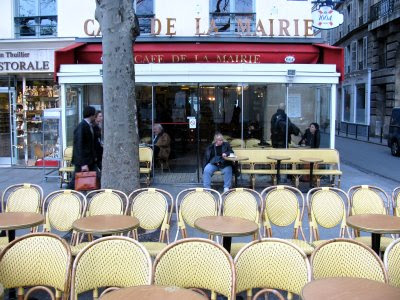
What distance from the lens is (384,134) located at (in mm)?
29750

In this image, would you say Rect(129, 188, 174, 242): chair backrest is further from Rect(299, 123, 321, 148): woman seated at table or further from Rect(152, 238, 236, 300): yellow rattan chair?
Rect(299, 123, 321, 148): woman seated at table

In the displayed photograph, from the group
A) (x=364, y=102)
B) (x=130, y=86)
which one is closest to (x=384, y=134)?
(x=364, y=102)

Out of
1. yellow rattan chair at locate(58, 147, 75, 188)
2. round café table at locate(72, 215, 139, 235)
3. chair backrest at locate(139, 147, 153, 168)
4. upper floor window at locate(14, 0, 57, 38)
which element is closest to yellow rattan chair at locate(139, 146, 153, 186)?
chair backrest at locate(139, 147, 153, 168)

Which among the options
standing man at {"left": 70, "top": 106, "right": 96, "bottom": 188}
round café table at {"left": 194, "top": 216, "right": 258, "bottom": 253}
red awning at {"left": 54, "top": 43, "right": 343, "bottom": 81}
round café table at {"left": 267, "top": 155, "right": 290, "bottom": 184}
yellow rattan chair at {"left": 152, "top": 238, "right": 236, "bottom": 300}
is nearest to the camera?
yellow rattan chair at {"left": 152, "top": 238, "right": 236, "bottom": 300}

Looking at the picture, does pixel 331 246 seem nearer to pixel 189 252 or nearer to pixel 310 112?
pixel 189 252

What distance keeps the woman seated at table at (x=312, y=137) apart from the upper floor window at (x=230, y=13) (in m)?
3.53

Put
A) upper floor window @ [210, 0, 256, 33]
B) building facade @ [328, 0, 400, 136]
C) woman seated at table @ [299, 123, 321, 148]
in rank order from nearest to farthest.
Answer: woman seated at table @ [299, 123, 321, 148], upper floor window @ [210, 0, 256, 33], building facade @ [328, 0, 400, 136]

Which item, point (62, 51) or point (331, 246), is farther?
point (62, 51)

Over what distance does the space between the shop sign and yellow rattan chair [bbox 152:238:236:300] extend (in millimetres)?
11483

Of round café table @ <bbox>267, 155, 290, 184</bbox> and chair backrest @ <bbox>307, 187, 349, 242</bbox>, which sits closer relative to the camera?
chair backrest @ <bbox>307, 187, 349, 242</bbox>

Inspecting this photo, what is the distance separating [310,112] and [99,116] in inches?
214

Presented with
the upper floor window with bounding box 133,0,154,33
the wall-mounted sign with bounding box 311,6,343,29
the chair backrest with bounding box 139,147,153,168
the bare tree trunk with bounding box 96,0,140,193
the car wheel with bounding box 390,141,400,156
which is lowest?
the car wheel with bounding box 390,141,400,156

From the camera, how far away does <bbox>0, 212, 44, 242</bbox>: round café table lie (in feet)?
16.1

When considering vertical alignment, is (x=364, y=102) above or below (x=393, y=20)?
below
